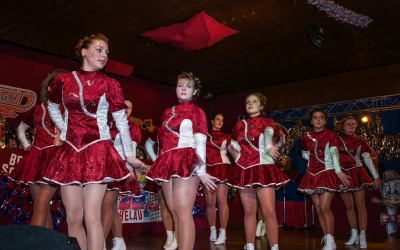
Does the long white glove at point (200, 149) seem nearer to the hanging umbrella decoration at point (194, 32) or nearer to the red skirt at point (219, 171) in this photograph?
the red skirt at point (219, 171)

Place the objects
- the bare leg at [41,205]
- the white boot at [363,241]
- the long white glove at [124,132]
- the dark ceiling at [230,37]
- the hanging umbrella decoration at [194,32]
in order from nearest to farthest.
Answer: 1. the long white glove at [124,132]
2. the bare leg at [41,205]
3. the white boot at [363,241]
4. the dark ceiling at [230,37]
5. the hanging umbrella decoration at [194,32]

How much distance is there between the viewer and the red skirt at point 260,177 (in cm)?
395

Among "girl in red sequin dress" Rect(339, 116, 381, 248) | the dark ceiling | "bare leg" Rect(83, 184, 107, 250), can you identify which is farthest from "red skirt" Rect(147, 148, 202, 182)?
the dark ceiling

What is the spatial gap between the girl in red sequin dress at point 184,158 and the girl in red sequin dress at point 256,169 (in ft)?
3.09

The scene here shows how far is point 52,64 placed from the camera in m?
8.93

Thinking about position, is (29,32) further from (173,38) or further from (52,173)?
(52,173)

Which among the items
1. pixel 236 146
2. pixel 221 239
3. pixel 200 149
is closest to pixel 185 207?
pixel 200 149

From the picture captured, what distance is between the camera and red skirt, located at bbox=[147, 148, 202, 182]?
2.99 metres

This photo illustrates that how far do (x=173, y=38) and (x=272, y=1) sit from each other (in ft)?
5.86

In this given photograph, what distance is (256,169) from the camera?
405 cm

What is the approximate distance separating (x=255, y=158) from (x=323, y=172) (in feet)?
3.91

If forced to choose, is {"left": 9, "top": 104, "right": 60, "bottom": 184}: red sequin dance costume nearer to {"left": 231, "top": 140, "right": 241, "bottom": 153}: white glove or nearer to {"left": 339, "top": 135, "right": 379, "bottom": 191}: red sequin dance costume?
{"left": 231, "top": 140, "right": 241, "bottom": 153}: white glove

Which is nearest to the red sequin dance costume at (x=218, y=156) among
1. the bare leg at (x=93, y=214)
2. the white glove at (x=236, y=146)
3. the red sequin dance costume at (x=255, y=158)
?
the white glove at (x=236, y=146)

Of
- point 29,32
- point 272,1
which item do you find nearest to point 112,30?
point 29,32
